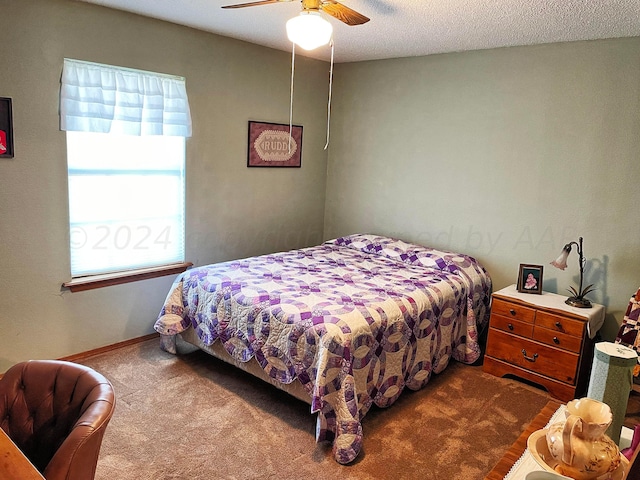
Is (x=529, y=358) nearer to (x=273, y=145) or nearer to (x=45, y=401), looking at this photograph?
(x=273, y=145)

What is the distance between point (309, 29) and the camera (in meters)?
2.13

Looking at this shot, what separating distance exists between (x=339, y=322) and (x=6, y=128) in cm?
226

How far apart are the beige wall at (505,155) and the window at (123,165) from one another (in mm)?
1786

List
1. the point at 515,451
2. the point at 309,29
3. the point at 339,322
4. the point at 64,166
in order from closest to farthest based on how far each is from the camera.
A: the point at 515,451 → the point at 309,29 → the point at 339,322 → the point at 64,166

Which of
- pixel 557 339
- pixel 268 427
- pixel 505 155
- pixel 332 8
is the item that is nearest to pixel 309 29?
pixel 332 8

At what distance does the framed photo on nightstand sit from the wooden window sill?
256cm

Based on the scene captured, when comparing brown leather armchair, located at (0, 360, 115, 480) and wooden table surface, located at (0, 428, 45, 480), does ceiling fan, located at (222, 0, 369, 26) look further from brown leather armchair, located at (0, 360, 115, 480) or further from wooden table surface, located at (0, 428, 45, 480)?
wooden table surface, located at (0, 428, 45, 480)

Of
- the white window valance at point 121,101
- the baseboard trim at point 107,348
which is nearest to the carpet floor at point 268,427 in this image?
the baseboard trim at point 107,348

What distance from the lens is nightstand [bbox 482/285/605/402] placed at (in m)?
3.09

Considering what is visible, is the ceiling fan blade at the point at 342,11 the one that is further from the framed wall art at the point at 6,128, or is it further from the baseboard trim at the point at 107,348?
the baseboard trim at the point at 107,348

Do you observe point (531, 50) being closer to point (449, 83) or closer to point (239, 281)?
point (449, 83)

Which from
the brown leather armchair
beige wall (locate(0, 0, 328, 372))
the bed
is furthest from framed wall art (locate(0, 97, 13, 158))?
the brown leather armchair

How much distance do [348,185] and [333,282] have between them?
1.76 m

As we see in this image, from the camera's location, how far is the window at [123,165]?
322cm
